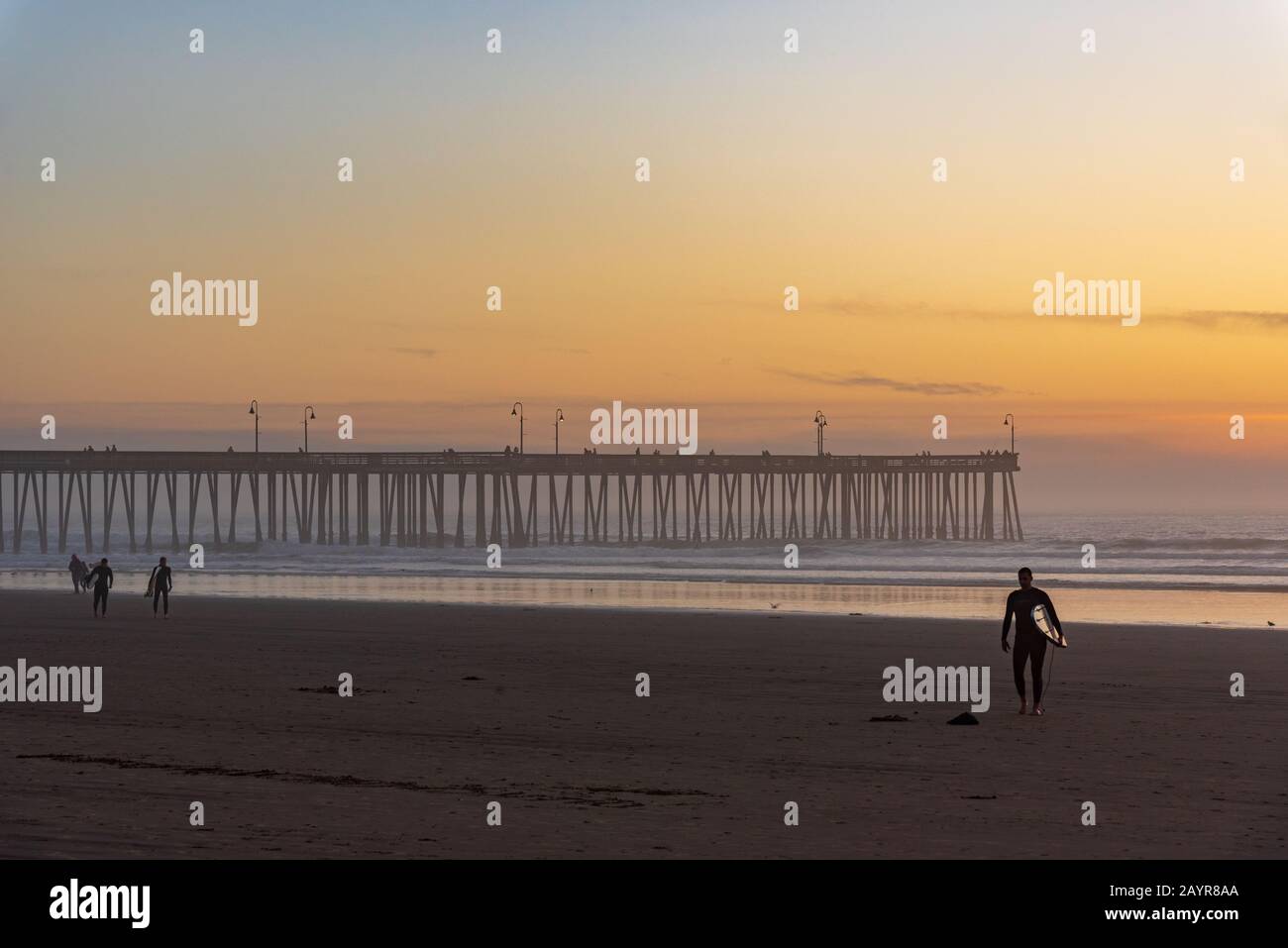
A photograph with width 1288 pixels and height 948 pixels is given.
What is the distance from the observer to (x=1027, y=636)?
1363 centimetres

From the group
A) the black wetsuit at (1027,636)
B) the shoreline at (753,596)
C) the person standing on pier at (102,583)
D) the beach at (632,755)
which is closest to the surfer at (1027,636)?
the black wetsuit at (1027,636)

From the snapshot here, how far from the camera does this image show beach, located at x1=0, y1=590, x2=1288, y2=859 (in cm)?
809

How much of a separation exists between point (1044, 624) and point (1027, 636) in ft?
0.83

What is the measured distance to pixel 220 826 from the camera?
8227mm

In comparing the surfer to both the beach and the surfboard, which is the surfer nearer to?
the surfboard

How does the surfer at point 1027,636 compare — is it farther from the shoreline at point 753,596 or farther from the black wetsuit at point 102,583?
the black wetsuit at point 102,583

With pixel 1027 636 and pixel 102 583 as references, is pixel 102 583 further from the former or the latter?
pixel 1027 636

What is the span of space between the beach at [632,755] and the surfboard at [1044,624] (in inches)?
29.3

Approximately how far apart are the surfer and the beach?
0.31m

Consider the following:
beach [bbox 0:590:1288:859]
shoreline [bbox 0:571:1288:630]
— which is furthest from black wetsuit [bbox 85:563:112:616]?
shoreline [bbox 0:571:1288:630]

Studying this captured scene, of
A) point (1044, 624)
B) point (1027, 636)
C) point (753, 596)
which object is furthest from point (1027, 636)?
point (753, 596)

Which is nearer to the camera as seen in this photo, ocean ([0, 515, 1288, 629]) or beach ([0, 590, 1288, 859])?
beach ([0, 590, 1288, 859])
